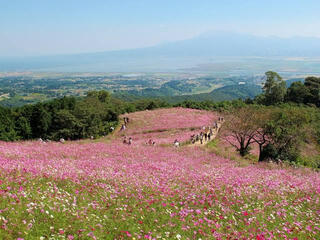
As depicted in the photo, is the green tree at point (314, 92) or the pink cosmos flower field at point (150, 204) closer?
the pink cosmos flower field at point (150, 204)

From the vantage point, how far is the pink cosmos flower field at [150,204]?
709 centimetres

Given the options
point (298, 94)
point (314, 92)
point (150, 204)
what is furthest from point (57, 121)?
point (314, 92)

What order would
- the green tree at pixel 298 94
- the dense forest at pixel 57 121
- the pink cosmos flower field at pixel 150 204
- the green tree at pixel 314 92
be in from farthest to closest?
the green tree at pixel 298 94
the green tree at pixel 314 92
the dense forest at pixel 57 121
the pink cosmos flower field at pixel 150 204

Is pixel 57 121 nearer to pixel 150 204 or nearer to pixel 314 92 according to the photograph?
pixel 150 204

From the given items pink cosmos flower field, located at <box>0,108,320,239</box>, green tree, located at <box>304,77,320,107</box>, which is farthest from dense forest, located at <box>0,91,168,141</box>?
green tree, located at <box>304,77,320,107</box>

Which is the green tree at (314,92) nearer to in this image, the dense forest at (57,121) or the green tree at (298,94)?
the green tree at (298,94)

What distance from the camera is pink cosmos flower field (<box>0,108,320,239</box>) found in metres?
7.09

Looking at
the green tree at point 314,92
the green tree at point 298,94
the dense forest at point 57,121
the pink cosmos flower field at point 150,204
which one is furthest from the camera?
the green tree at point 298,94

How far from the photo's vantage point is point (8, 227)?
20.6 feet

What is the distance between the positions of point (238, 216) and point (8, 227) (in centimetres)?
740

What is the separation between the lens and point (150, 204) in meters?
9.50

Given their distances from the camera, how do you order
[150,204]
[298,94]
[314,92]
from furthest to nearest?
[298,94] → [314,92] → [150,204]

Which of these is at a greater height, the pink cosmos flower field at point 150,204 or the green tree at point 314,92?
the pink cosmos flower field at point 150,204

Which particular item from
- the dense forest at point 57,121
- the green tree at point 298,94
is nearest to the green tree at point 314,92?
the green tree at point 298,94
